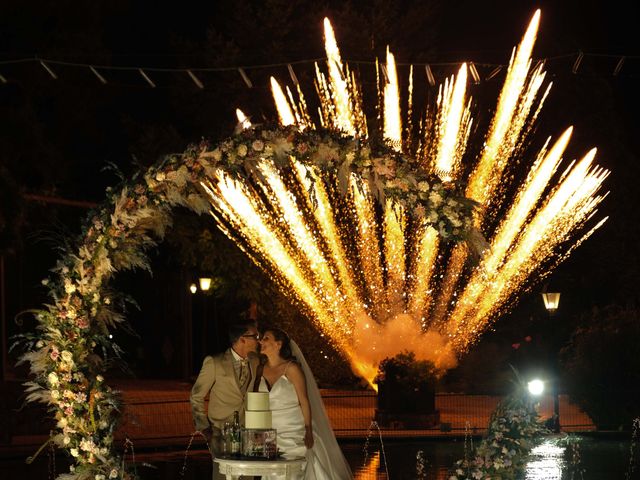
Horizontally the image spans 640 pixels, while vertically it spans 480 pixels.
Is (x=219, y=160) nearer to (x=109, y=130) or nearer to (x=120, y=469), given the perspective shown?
(x=120, y=469)

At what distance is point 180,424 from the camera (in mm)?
23688

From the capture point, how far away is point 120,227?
10.7 metres

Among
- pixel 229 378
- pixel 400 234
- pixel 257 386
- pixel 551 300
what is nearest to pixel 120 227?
pixel 229 378

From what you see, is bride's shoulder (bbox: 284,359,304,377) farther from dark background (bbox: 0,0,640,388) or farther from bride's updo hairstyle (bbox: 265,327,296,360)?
dark background (bbox: 0,0,640,388)

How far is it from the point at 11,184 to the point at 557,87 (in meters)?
21.2

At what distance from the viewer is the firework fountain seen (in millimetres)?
27141

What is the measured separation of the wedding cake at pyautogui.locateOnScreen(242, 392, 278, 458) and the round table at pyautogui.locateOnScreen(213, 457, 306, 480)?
0.09 metres

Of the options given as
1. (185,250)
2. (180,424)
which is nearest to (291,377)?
(180,424)

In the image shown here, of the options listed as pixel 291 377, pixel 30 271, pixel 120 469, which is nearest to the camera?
pixel 120 469

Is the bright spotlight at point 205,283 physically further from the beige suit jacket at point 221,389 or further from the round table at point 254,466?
the round table at point 254,466

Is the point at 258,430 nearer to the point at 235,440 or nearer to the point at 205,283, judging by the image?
the point at 235,440

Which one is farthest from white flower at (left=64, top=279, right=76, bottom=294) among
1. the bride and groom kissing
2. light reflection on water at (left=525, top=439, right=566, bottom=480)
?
light reflection on water at (left=525, top=439, right=566, bottom=480)

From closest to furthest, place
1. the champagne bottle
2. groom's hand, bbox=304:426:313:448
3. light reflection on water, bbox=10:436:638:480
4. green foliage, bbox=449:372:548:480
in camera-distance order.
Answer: the champagne bottle < green foliage, bbox=449:372:548:480 < groom's hand, bbox=304:426:313:448 < light reflection on water, bbox=10:436:638:480

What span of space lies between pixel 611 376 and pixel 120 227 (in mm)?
13688
